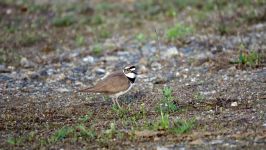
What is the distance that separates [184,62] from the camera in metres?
11.6

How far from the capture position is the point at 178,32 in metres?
13.5

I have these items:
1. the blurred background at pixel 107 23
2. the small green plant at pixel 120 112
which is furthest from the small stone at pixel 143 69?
the small green plant at pixel 120 112

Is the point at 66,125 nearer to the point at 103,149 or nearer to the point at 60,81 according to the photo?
the point at 103,149

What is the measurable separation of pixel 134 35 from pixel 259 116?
6.80 meters

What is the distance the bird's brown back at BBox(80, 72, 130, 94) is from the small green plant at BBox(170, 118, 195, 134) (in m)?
1.28

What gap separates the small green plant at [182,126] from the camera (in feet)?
24.1

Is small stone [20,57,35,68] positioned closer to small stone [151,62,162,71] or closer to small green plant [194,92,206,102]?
small stone [151,62,162,71]

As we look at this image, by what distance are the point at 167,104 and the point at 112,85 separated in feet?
2.64

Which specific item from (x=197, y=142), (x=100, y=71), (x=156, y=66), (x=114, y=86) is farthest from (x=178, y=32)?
(x=197, y=142)

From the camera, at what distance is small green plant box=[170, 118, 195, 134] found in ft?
24.1

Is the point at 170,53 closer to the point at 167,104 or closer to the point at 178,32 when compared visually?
the point at 178,32

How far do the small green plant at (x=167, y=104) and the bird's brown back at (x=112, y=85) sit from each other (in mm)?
543

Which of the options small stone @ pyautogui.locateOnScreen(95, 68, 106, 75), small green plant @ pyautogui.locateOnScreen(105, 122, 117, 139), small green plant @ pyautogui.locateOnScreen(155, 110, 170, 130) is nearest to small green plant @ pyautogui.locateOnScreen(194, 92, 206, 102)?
small green plant @ pyautogui.locateOnScreen(155, 110, 170, 130)

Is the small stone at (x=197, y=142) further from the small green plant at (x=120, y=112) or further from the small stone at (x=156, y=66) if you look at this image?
the small stone at (x=156, y=66)
